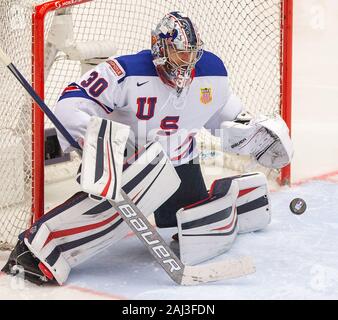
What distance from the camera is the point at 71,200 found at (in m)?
2.46

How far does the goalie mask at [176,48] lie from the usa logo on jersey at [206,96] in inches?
5.4

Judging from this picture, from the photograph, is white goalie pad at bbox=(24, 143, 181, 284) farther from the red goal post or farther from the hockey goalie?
the red goal post

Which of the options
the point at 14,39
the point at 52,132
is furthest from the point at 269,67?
the point at 14,39

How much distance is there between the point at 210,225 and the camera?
8.71 ft

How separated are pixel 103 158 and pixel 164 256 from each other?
327mm

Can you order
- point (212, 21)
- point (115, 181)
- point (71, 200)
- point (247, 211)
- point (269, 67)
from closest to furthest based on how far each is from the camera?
point (115, 181), point (71, 200), point (247, 211), point (212, 21), point (269, 67)

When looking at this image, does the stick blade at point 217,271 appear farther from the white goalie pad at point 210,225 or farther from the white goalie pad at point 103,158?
the white goalie pad at point 103,158

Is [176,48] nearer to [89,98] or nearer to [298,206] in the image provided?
[89,98]

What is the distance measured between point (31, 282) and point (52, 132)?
3.23 feet

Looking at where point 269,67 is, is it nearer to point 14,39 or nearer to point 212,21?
point 212,21

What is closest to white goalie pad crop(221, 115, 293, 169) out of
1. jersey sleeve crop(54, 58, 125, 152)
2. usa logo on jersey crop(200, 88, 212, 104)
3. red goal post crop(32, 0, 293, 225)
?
usa logo on jersey crop(200, 88, 212, 104)

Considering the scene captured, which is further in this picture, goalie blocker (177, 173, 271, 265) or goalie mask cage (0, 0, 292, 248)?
goalie mask cage (0, 0, 292, 248)

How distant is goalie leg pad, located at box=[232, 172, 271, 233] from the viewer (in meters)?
2.91

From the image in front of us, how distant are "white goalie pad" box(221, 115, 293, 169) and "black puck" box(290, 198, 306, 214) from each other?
215 millimetres
